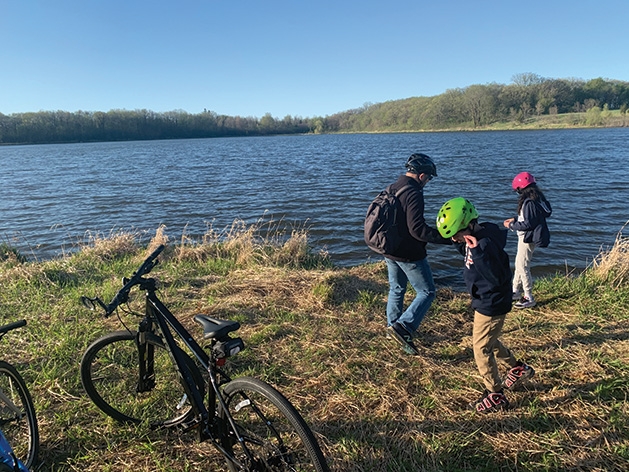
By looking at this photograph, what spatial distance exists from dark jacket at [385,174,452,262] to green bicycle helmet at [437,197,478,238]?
646mm

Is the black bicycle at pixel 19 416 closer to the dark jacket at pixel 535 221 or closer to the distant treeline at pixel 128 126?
the dark jacket at pixel 535 221

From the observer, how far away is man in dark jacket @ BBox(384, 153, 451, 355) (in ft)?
13.9

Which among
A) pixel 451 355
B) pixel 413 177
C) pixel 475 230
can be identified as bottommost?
pixel 451 355

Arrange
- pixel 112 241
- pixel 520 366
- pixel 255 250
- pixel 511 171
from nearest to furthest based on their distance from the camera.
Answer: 1. pixel 520 366
2. pixel 255 250
3. pixel 112 241
4. pixel 511 171

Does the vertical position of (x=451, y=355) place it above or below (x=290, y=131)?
below

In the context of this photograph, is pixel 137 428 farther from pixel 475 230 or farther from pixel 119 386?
pixel 475 230

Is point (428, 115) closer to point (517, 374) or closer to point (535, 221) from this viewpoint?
point (535, 221)

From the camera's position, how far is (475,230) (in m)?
3.43

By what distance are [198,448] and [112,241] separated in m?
7.67

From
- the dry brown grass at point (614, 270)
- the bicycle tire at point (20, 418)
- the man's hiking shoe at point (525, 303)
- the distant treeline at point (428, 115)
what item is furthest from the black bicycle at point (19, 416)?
the distant treeline at point (428, 115)

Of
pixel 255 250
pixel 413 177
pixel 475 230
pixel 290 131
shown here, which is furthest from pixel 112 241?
pixel 290 131

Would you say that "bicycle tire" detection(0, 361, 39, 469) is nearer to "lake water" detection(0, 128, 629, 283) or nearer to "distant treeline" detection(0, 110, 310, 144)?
"lake water" detection(0, 128, 629, 283)

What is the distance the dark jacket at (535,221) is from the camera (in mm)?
5707

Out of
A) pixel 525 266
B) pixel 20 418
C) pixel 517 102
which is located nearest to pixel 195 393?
pixel 20 418
